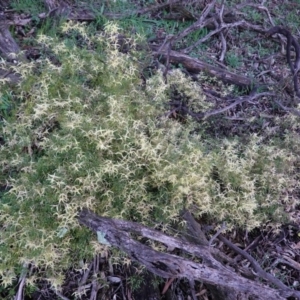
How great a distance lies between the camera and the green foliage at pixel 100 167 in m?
1.82

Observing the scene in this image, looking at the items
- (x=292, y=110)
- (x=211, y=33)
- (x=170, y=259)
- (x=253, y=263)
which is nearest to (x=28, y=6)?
(x=211, y=33)

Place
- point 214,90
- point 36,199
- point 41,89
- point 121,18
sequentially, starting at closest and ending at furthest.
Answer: point 36,199
point 41,89
point 214,90
point 121,18

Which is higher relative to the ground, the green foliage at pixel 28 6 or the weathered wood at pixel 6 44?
the green foliage at pixel 28 6

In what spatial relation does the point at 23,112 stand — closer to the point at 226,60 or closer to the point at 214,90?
the point at 214,90

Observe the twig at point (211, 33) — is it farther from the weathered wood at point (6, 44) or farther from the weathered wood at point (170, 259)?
the weathered wood at point (170, 259)

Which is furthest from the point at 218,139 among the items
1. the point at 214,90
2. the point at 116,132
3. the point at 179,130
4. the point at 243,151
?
the point at 116,132

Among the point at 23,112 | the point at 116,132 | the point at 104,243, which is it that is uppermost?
the point at 116,132

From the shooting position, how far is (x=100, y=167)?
1.84m

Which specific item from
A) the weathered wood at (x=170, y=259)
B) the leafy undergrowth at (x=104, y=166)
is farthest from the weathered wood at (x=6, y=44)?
the weathered wood at (x=170, y=259)

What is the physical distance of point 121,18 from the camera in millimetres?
3271

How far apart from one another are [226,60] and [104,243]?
6.59ft

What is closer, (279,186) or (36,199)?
(36,199)

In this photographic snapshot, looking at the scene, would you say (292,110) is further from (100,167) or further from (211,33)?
(100,167)

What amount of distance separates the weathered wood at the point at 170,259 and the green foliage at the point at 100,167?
6cm
